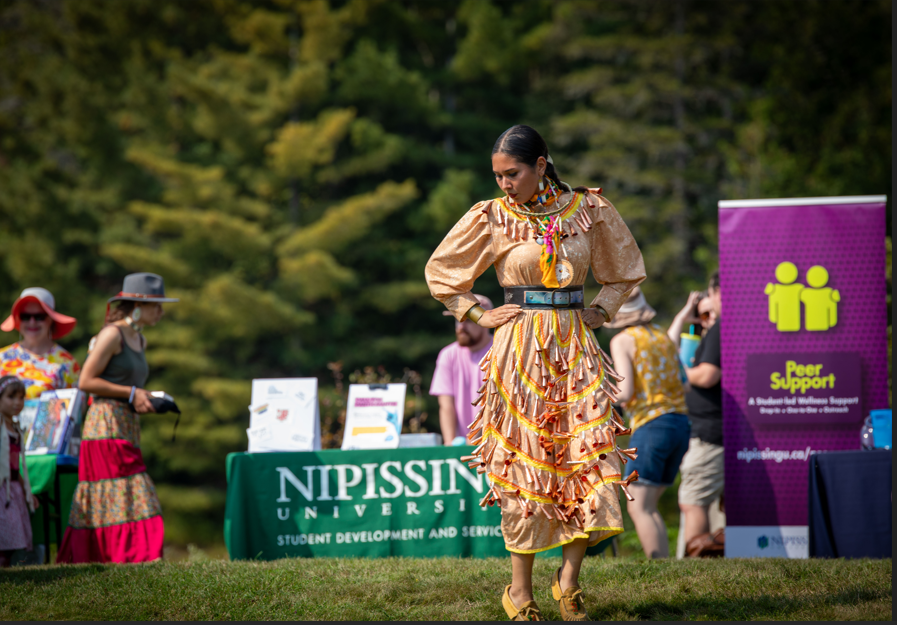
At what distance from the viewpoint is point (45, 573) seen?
442cm

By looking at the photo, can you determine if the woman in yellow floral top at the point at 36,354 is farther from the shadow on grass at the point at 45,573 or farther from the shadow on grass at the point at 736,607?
the shadow on grass at the point at 736,607

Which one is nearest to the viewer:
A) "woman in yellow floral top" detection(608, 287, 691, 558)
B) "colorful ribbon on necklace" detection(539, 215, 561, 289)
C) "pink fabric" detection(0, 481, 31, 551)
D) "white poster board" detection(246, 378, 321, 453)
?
"colorful ribbon on necklace" detection(539, 215, 561, 289)

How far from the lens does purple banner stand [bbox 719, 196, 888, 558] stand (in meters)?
5.66

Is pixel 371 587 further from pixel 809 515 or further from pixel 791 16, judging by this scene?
pixel 791 16

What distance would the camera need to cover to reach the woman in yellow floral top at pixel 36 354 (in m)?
6.03

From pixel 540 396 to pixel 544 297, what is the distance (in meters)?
0.38

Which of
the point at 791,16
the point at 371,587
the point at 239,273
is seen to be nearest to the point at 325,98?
the point at 239,273

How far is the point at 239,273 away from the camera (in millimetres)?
18562

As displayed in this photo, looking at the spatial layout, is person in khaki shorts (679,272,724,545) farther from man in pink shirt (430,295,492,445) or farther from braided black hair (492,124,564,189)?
braided black hair (492,124,564,189)

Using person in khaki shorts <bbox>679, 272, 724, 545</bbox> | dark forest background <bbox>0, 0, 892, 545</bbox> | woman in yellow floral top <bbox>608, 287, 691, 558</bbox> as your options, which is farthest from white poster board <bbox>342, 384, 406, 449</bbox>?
dark forest background <bbox>0, 0, 892, 545</bbox>

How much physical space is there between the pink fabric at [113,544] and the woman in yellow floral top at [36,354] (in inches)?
46.3

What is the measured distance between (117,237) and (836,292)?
16.2 meters

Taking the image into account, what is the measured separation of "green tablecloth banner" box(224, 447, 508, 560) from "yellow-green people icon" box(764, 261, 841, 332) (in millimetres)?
2166

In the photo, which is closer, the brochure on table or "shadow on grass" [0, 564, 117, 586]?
"shadow on grass" [0, 564, 117, 586]
